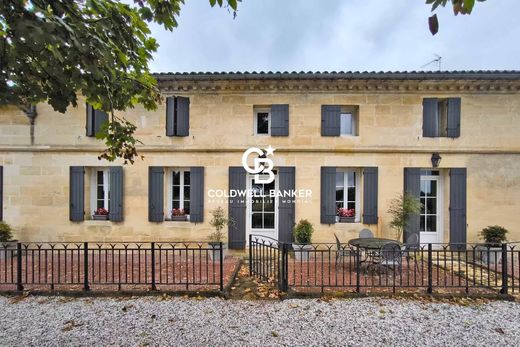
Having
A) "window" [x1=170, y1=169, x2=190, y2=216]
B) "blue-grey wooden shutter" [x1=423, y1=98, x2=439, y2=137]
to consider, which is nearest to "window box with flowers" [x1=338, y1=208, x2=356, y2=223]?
"blue-grey wooden shutter" [x1=423, y1=98, x2=439, y2=137]

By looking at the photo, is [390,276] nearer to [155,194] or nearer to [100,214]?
[155,194]

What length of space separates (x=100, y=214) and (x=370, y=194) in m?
8.24

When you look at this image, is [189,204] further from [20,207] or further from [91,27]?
[91,27]

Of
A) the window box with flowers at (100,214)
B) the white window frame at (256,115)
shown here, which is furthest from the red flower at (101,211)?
the white window frame at (256,115)

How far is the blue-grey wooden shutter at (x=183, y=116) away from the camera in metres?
7.64

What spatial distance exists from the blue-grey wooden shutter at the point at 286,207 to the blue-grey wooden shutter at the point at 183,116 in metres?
3.22

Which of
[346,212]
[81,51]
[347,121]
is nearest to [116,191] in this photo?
[81,51]

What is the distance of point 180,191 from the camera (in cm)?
790

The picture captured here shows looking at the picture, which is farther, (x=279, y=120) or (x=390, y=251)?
(x=279, y=120)

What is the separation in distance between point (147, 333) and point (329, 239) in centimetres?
548

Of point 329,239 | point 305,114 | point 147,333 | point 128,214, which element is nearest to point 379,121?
point 305,114

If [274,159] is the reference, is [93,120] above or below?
above

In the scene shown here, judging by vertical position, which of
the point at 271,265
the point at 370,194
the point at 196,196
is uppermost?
the point at 370,194

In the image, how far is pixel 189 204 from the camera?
778 cm
